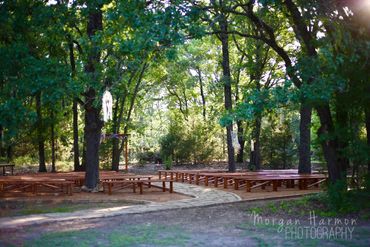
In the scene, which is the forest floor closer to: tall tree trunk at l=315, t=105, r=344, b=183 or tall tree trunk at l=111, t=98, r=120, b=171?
tall tree trunk at l=315, t=105, r=344, b=183

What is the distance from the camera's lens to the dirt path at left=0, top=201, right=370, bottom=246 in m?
7.11

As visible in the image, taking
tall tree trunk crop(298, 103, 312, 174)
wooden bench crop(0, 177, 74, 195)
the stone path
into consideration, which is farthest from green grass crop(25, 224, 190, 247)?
tall tree trunk crop(298, 103, 312, 174)

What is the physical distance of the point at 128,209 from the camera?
429 inches

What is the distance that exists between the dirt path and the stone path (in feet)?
1.03

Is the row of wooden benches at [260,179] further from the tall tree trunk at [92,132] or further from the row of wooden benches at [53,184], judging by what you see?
the tall tree trunk at [92,132]

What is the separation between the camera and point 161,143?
98.8ft

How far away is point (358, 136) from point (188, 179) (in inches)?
450

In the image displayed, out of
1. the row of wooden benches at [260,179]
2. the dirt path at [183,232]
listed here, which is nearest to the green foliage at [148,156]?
the row of wooden benches at [260,179]

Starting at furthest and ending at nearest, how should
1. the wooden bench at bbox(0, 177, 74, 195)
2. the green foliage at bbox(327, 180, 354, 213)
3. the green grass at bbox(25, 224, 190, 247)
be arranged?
1. the wooden bench at bbox(0, 177, 74, 195)
2. the green foliage at bbox(327, 180, 354, 213)
3. the green grass at bbox(25, 224, 190, 247)

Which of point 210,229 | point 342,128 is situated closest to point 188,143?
point 342,128

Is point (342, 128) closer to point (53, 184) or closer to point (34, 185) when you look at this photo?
point (53, 184)

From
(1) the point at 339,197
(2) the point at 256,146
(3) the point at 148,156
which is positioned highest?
(2) the point at 256,146

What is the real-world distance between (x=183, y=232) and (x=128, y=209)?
319cm

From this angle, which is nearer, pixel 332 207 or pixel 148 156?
pixel 332 207
